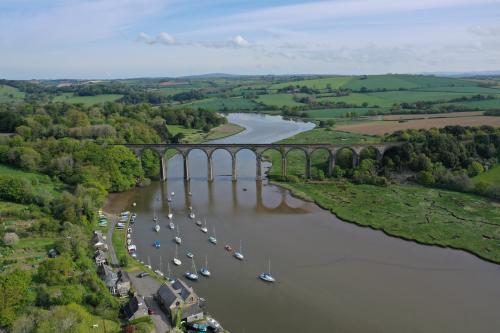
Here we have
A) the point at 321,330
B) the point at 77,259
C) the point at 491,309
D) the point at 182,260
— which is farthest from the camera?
the point at 182,260

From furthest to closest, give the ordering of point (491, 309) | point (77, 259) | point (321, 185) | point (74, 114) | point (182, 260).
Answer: point (74, 114)
point (321, 185)
point (182, 260)
point (77, 259)
point (491, 309)

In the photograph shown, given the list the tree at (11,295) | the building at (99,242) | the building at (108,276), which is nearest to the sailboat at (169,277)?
the building at (108,276)

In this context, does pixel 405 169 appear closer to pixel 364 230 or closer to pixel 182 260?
pixel 364 230

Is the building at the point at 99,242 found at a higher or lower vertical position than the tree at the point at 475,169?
lower

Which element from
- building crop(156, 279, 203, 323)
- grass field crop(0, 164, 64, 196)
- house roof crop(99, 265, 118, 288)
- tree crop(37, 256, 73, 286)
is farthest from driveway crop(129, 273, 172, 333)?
grass field crop(0, 164, 64, 196)

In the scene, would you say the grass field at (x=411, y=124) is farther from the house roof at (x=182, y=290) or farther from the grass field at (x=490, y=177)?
the house roof at (x=182, y=290)

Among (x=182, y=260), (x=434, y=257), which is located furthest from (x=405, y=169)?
(x=182, y=260)

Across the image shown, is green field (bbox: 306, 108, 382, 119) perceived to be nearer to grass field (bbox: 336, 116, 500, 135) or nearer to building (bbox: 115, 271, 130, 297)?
grass field (bbox: 336, 116, 500, 135)
